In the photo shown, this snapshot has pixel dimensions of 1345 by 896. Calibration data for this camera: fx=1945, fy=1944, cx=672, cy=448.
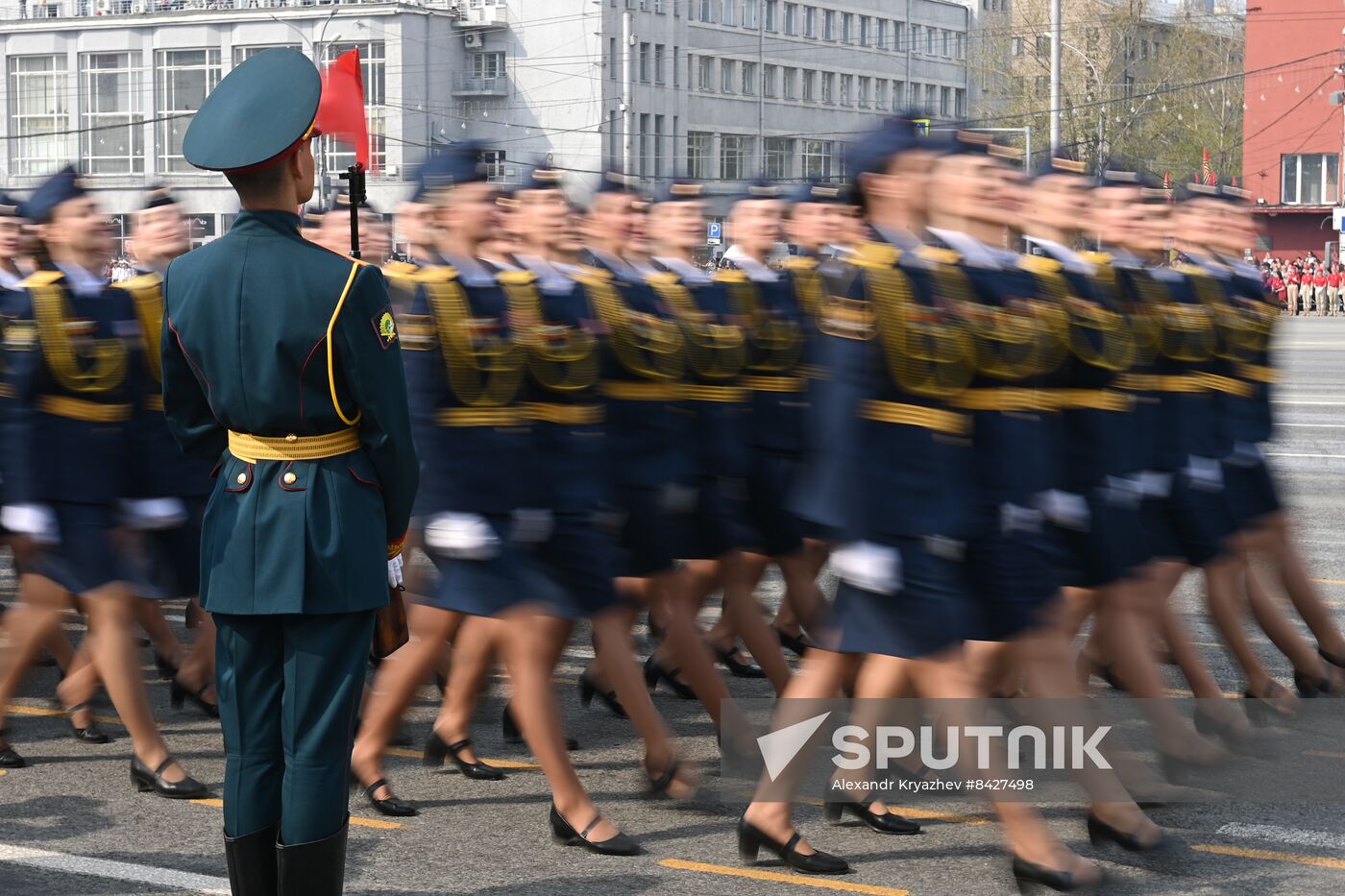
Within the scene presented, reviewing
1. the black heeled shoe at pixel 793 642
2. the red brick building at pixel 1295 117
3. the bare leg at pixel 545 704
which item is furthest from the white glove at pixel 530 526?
the red brick building at pixel 1295 117

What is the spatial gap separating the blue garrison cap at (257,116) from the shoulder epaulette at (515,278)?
1.56m

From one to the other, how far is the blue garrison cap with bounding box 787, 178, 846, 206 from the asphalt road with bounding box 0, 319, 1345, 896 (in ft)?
6.92

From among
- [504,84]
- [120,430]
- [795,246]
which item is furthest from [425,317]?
[504,84]

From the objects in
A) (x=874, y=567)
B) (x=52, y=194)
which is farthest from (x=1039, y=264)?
(x=52, y=194)

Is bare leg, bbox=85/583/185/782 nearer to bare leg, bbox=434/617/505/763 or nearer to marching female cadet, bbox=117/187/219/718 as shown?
marching female cadet, bbox=117/187/219/718

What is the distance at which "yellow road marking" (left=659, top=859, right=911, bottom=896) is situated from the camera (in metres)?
5.04

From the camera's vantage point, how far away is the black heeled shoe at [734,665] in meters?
7.77

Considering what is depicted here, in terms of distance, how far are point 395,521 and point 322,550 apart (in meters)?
0.21

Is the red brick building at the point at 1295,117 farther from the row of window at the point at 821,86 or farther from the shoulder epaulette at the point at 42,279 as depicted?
the shoulder epaulette at the point at 42,279

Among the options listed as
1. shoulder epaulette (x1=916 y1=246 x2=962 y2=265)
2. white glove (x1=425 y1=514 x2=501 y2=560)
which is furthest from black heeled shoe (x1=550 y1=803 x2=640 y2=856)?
shoulder epaulette (x1=916 y1=246 x2=962 y2=265)

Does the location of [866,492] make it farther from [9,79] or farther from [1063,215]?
[9,79]

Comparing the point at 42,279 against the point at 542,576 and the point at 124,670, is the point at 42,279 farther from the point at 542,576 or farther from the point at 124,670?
the point at 542,576

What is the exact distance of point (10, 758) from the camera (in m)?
6.41

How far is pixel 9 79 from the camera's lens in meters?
78.8
